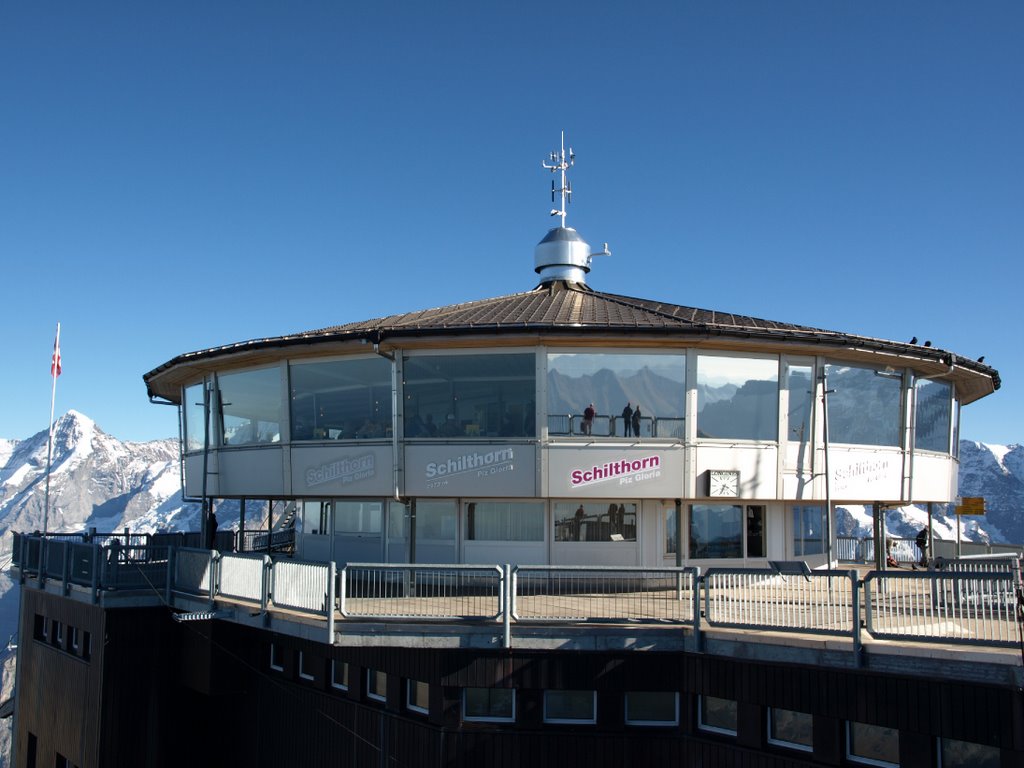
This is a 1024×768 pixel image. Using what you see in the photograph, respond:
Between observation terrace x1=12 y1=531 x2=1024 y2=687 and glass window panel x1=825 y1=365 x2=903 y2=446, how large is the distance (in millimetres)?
3340

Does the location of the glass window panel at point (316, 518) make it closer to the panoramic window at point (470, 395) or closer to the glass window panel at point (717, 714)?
the panoramic window at point (470, 395)

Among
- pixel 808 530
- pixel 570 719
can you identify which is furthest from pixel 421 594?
pixel 808 530

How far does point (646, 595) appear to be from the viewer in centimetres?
1728

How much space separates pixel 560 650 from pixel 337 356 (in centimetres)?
917

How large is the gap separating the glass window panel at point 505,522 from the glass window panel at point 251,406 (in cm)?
522

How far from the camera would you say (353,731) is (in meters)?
18.0

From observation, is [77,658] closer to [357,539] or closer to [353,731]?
[357,539]

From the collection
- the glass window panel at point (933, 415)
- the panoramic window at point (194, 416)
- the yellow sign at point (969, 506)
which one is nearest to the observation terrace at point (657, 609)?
the glass window panel at point (933, 415)

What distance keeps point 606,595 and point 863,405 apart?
8537 mm

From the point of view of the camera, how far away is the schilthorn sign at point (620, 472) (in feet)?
64.8

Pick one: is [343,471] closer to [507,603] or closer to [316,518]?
[316,518]

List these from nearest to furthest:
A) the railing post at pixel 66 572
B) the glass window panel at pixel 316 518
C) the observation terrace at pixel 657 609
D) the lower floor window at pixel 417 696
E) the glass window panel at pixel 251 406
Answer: the observation terrace at pixel 657 609 → the lower floor window at pixel 417 696 → the glass window panel at pixel 251 406 → the railing post at pixel 66 572 → the glass window panel at pixel 316 518

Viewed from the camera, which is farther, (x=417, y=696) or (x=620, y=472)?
(x=620, y=472)

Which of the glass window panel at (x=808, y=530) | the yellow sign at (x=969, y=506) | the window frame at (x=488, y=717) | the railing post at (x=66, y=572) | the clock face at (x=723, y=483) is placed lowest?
the window frame at (x=488, y=717)
